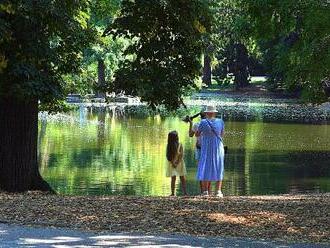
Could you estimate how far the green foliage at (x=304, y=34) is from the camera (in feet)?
28.4

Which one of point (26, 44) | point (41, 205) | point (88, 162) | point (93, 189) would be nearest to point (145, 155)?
point (88, 162)

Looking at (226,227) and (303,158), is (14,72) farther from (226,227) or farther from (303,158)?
(303,158)

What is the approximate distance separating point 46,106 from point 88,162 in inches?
260

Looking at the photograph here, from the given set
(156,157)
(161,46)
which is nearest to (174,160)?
(161,46)

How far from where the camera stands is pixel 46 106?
1498 centimetres

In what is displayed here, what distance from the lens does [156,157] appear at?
75.0 feet

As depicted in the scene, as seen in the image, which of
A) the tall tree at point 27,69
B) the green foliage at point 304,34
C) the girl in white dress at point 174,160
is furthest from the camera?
the girl in white dress at point 174,160

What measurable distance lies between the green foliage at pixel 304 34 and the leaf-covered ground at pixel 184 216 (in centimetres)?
169

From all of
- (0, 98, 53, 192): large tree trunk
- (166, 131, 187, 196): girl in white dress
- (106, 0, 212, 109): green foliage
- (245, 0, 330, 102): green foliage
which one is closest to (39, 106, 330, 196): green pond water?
(166, 131, 187, 196): girl in white dress

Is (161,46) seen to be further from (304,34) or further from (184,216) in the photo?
(184,216)

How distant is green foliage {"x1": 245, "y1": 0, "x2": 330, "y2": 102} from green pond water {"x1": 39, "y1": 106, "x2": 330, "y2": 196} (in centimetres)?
630

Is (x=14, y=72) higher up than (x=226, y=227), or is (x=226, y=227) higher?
(x=14, y=72)

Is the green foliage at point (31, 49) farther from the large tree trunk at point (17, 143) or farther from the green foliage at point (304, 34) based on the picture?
the green foliage at point (304, 34)

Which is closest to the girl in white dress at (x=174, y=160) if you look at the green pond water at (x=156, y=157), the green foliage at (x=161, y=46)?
the green foliage at (x=161, y=46)
